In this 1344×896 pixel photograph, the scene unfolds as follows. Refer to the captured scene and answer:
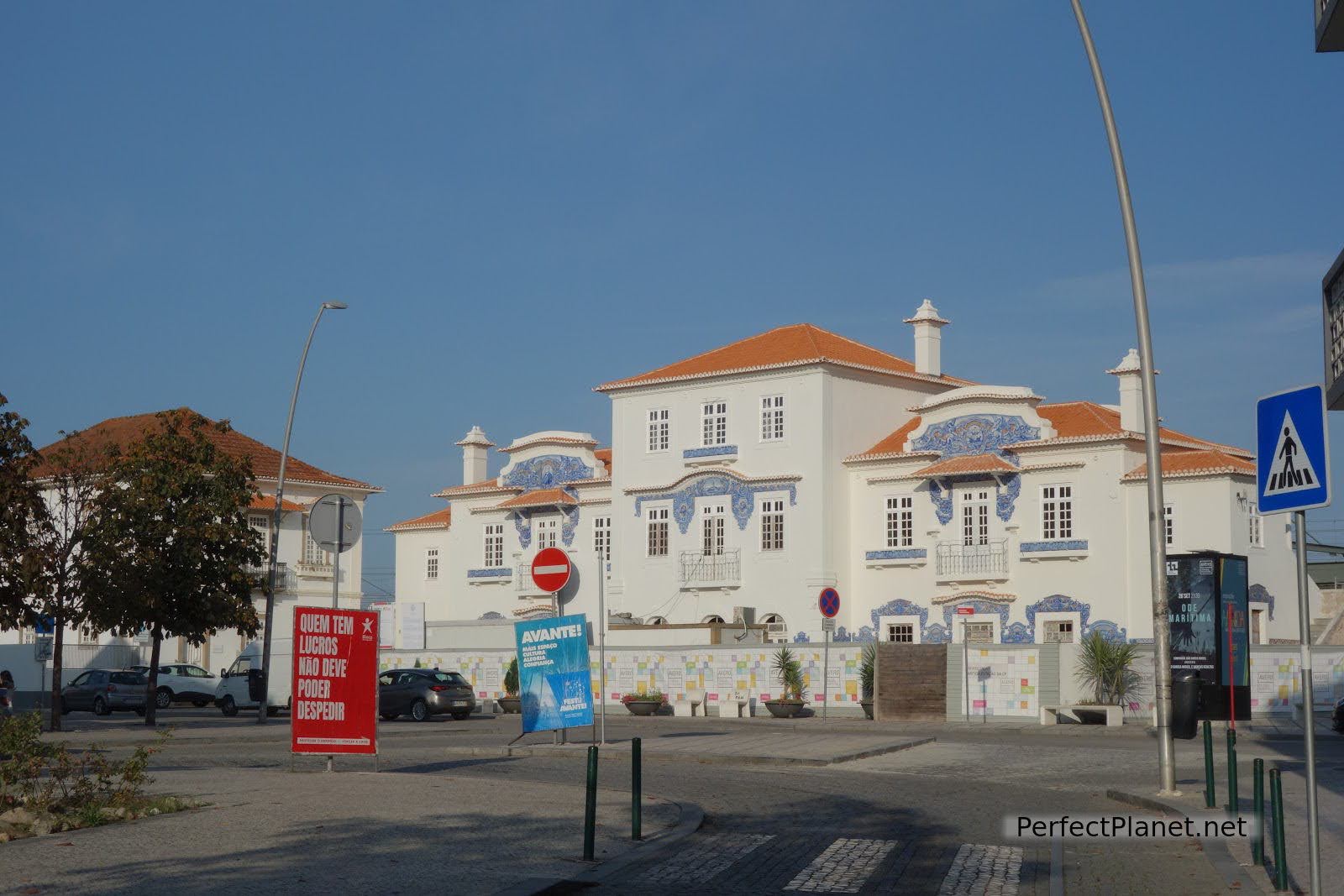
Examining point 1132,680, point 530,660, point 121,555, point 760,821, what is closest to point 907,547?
point 1132,680

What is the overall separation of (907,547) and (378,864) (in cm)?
4643

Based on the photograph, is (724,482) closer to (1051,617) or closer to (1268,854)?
(1051,617)

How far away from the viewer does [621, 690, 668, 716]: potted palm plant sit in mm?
45438

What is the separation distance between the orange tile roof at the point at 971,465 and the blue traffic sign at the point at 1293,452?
4441 cm

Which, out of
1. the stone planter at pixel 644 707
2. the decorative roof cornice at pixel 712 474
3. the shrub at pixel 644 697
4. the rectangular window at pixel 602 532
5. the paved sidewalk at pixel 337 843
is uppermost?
the decorative roof cornice at pixel 712 474

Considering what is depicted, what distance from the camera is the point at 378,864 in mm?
11938

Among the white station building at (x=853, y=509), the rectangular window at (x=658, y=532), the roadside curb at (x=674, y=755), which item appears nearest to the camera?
the roadside curb at (x=674, y=755)

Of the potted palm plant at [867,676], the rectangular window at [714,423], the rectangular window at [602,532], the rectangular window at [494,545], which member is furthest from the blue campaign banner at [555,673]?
the rectangular window at [494,545]

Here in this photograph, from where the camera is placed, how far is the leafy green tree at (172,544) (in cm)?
3703

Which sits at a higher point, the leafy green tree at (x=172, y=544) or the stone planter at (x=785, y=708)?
the leafy green tree at (x=172, y=544)

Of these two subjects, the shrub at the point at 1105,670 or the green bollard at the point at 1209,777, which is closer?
the green bollard at the point at 1209,777

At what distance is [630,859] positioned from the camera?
41.9 ft

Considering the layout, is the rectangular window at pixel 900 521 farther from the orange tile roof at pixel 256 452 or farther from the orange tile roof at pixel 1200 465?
the orange tile roof at pixel 256 452

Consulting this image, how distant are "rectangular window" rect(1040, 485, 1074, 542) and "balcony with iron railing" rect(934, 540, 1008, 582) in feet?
4.90
